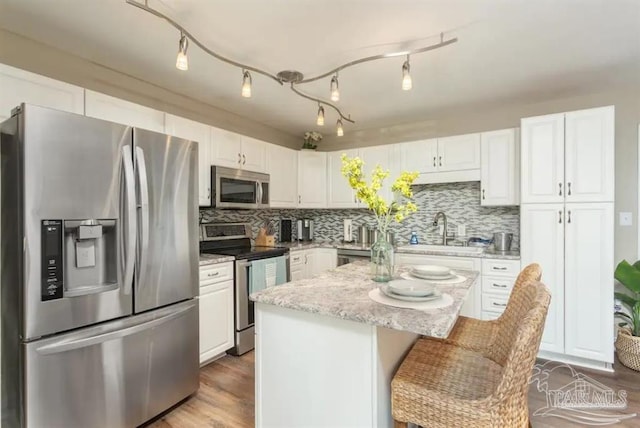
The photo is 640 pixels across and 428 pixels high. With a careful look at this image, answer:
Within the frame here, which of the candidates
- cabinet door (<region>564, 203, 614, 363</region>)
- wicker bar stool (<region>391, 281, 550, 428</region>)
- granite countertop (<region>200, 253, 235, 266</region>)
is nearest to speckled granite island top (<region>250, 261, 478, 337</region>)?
wicker bar stool (<region>391, 281, 550, 428</region>)

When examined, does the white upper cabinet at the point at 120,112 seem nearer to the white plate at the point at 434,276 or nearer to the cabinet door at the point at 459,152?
the white plate at the point at 434,276

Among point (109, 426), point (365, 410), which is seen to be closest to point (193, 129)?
point (109, 426)

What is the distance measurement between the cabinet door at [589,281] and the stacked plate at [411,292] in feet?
6.41

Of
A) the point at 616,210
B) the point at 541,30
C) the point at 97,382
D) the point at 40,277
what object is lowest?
the point at 97,382

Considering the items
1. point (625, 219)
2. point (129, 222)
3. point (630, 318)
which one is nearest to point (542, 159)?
point (625, 219)

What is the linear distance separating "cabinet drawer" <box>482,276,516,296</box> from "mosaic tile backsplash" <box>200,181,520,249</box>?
1.88 ft

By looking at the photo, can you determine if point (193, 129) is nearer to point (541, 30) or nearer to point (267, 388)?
point (267, 388)

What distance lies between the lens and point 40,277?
1.46m

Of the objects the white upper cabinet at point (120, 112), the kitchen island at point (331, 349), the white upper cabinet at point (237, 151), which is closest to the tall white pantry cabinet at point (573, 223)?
the kitchen island at point (331, 349)

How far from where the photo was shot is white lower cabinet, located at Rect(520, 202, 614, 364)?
2506 millimetres

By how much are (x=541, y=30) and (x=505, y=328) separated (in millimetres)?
1798

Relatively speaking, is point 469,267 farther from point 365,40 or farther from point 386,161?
point 365,40

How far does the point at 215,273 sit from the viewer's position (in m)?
2.62

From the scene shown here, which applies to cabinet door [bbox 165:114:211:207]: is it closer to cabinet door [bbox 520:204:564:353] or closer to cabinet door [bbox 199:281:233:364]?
cabinet door [bbox 199:281:233:364]
